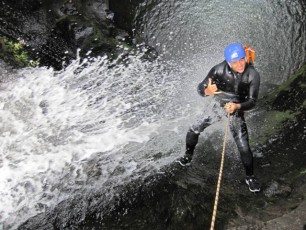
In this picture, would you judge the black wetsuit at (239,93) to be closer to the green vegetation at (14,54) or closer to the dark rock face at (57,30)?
the dark rock face at (57,30)

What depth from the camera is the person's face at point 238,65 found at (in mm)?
5133

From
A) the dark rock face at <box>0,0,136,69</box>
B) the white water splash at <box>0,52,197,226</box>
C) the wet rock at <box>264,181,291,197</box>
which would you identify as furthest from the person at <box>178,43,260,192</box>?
the dark rock face at <box>0,0,136,69</box>

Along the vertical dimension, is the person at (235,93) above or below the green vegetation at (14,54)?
below

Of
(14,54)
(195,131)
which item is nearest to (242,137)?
(195,131)

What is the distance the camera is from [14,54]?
28.9 feet

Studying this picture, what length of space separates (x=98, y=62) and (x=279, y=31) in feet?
18.1

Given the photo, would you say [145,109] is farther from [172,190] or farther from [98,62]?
[172,190]

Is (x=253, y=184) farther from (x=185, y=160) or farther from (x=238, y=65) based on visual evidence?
(x=238, y=65)

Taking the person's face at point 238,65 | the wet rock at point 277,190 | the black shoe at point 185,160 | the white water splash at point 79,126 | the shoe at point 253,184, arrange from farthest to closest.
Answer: the black shoe at point 185,160, the white water splash at point 79,126, the shoe at point 253,184, the wet rock at point 277,190, the person's face at point 238,65

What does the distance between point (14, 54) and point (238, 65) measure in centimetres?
647

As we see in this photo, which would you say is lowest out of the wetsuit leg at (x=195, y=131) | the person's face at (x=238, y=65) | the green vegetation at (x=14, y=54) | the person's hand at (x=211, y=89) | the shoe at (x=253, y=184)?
the shoe at (x=253, y=184)

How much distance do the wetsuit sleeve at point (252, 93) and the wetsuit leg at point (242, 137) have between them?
15.8 inches

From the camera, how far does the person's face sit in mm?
5133

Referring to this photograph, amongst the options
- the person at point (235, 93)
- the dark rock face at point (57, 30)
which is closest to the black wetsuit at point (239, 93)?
the person at point (235, 93)
